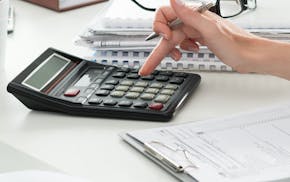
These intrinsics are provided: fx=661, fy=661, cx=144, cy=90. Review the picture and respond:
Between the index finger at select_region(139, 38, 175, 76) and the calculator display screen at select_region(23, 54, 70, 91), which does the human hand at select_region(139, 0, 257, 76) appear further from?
the calculator display screen at select_region(23, 54, 70, 91)

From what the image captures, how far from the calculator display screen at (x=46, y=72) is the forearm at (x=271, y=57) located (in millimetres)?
296

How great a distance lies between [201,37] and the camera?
3.27 ft

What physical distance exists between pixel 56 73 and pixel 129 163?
10.3 inches

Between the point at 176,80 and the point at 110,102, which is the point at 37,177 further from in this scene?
the point at 176,80

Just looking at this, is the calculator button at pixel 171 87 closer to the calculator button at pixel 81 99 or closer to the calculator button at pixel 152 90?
the calculator button at pixel 152 90

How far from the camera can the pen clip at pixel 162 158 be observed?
2.50ft

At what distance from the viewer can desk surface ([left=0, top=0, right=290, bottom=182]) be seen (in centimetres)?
79

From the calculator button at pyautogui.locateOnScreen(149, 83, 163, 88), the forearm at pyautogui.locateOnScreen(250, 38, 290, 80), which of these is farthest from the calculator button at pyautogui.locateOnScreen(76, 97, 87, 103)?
the forearm at pyautogui.locateOnScreen(250, 38, 290, 80)

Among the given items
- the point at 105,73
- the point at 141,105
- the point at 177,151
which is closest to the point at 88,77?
the point at 105,73

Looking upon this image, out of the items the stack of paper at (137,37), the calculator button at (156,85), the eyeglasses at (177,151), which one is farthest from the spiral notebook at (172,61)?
the eyeglasses at (177,151)

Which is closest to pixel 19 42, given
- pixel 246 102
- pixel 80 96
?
pixel 80 96

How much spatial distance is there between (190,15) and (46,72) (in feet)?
0.76

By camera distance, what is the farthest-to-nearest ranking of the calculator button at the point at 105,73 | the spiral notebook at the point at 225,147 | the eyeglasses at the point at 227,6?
1. the eyeglasses at the point at 227,6
2. the calculator button at the point at 105,73
3. the spiral notebook at the point at 225,147

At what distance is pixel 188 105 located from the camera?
3.14 ft
